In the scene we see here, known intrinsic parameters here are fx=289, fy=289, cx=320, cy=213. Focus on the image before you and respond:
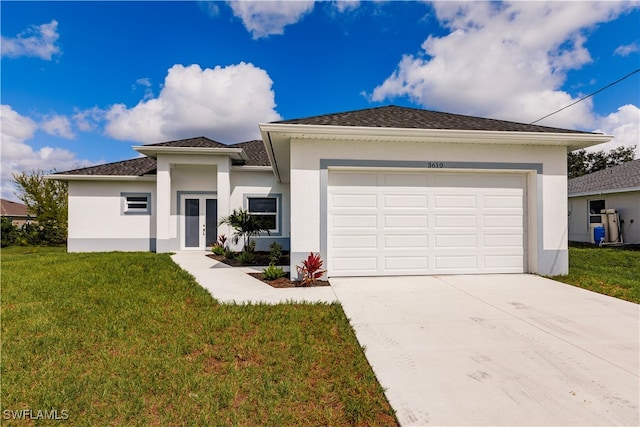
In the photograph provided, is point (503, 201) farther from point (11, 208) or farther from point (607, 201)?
point (11, 208)

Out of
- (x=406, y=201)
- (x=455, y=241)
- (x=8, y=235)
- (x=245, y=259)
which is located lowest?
(x=245, y=259)

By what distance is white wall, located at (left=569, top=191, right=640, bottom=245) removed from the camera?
1376 centimetres

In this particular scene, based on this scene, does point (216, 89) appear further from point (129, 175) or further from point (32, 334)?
point (32, 334)

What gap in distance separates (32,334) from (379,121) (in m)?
7.35

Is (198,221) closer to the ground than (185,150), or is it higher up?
closer to the ground

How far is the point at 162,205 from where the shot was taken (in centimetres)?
1150

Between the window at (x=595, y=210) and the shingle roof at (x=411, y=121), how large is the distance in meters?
12.5

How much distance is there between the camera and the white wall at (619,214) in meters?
13.8

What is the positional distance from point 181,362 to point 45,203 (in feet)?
73.5

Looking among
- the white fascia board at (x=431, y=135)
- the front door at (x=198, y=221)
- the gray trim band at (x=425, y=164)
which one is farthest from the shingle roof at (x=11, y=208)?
the gray trim band at (x=425, y=164)

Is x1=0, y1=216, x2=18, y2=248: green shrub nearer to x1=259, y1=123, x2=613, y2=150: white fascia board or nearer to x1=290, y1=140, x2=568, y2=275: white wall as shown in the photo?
x1=259, y1=123, x2=613, y2=150: white fascia board

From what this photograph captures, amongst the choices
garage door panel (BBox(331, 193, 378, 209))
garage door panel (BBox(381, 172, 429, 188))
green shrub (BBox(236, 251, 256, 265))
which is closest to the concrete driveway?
garage door panel (BBox(331, 193, 378, 209))

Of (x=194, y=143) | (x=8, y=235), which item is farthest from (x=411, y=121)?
(x=8, y=235)

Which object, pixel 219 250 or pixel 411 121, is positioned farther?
pixel 219 250
